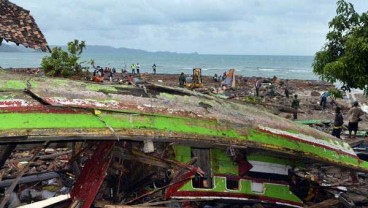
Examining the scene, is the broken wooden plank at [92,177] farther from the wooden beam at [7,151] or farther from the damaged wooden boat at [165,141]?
the wooden beam at [7,151]

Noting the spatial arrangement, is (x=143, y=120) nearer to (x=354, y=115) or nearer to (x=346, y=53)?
(x=346, y=53)

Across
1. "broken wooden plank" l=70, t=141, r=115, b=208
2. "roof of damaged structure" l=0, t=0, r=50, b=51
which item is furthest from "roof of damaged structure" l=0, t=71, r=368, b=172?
"roof of damaged structure" l=0, t=0, r=50, b=51

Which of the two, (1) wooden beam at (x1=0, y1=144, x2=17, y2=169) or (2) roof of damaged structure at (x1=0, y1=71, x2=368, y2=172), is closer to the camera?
(2) roof of damaged structure at (x1=0, y1=71, x2=368, y2=172)

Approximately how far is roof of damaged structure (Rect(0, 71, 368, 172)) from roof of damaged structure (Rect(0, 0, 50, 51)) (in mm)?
6472

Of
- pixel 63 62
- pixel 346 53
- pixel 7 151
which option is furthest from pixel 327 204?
pixel 63 62

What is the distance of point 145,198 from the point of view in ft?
21.9

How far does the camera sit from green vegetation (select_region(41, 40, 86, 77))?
1809 centimetres

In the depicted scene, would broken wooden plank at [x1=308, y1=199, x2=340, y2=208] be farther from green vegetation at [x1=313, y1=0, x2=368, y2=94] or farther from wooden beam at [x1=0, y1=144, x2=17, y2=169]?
wooden beam at [x1=0, y1=144, x2=17, y2=169]

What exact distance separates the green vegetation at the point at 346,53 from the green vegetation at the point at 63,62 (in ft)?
37.9

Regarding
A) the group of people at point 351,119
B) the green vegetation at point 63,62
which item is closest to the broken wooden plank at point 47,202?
the group of people at point 351,119

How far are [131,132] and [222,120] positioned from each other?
5.90ft

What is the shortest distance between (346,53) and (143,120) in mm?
5639

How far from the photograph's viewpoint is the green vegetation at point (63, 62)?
18.1m

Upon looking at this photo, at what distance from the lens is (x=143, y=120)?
18.3 feet
